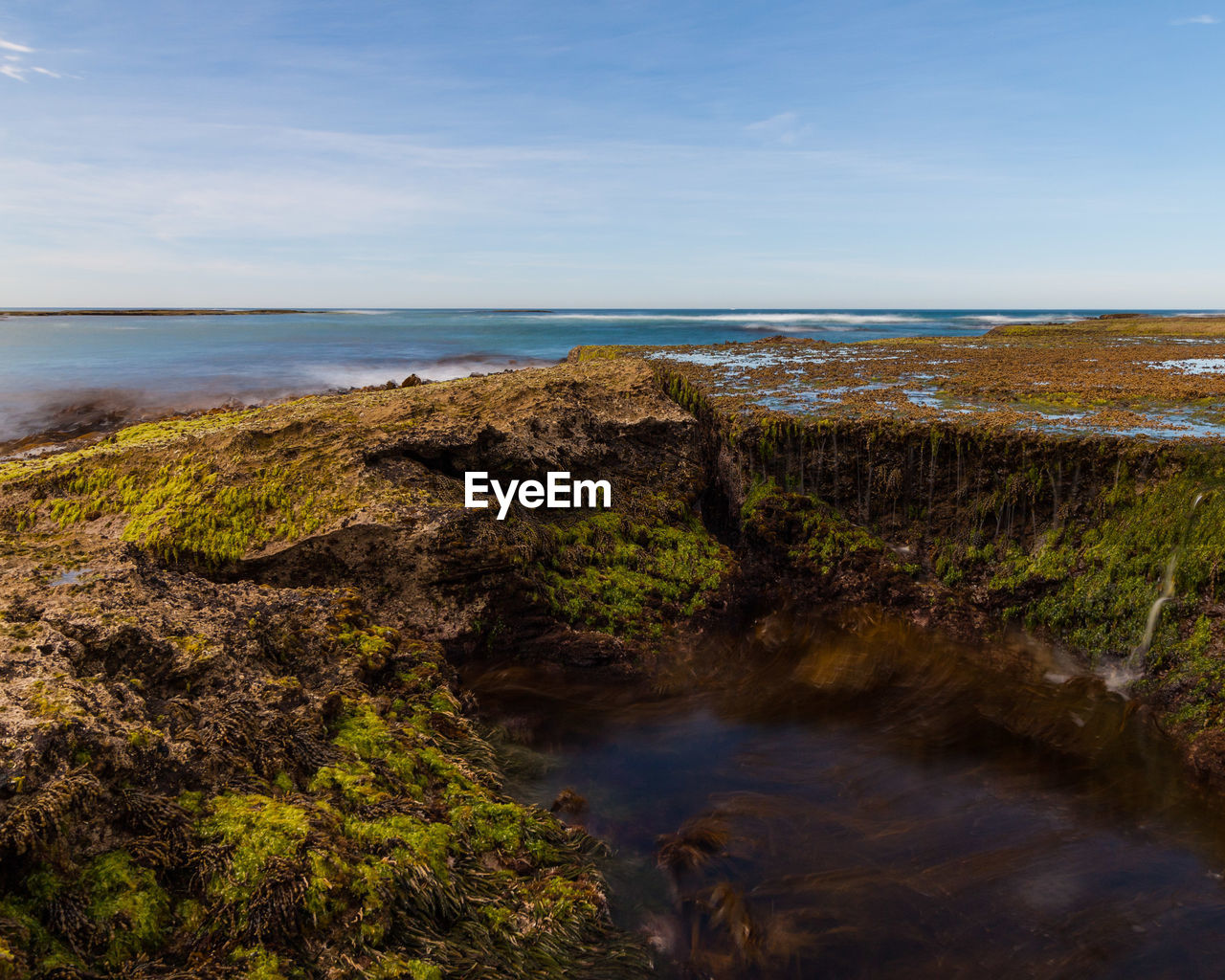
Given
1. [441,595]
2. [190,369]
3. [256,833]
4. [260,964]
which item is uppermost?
[190,369]

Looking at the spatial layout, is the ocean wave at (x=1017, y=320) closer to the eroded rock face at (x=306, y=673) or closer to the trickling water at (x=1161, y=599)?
the trickling water at (x=1161, y=599)

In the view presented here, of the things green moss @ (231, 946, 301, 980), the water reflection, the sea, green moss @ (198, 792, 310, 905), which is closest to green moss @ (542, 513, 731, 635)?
the water reflection

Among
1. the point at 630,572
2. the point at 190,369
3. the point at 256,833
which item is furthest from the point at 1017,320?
the point at 256,833

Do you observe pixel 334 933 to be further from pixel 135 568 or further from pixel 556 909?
pixel 135 568

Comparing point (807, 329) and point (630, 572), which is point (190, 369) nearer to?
point (630, 572)

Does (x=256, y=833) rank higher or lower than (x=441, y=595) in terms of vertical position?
higher

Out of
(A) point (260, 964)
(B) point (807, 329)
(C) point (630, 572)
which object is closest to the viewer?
(A) point (260, 964)

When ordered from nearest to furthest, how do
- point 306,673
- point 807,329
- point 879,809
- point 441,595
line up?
point 306,673 → point 879,809 → point 441,595 → point 807,329

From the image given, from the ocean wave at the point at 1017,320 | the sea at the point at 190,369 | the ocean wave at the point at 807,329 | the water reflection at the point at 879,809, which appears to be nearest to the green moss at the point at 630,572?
the water reflection at the point at 879,809

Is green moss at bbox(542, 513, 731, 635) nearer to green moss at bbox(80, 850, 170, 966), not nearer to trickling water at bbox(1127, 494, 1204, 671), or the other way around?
trickling water at bbox(1127, 494, 1204, 671)
